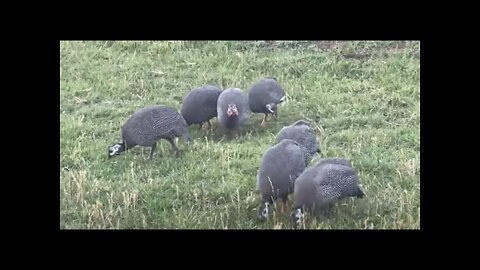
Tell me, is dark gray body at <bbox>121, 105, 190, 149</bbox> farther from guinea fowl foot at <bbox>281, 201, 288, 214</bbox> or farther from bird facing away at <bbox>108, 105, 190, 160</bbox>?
guinea fowl foot at <bbox>281, 201, 288, 214</bbox>

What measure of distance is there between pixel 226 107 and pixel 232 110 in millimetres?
123

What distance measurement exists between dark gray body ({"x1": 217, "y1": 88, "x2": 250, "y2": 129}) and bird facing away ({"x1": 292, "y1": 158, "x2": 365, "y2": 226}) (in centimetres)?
204

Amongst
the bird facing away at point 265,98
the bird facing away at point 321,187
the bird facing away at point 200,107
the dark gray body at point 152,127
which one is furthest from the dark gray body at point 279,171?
Result: the bird facing away at point 265,98

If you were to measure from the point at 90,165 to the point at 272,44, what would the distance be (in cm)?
454

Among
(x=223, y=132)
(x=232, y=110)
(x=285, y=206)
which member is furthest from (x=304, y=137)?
(x=223, y=132)

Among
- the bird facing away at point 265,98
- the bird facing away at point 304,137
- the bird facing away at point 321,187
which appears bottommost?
the bird facing away at point 321,187

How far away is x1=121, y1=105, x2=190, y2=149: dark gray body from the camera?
700cm

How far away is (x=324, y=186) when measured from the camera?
5.58m

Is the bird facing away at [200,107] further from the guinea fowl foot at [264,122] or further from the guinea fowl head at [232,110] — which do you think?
the guinea fowl foot at [264,122]

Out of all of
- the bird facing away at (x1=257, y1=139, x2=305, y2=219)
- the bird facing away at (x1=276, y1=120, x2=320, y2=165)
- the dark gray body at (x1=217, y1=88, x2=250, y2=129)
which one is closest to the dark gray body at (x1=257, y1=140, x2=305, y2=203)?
the bird facing away at (x1=257, y1=139, x2=305, y2=219)

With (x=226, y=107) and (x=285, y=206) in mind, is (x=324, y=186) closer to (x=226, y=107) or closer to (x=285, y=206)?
(x=285, y=206)

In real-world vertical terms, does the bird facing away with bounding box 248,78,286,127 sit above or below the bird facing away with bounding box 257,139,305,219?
above

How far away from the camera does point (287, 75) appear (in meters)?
9.56

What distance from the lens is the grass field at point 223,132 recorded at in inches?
228
